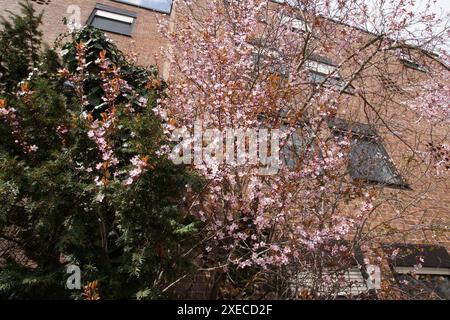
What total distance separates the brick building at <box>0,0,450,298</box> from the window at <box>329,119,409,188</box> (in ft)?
0.09

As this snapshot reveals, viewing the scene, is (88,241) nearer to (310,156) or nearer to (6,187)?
(6,187)

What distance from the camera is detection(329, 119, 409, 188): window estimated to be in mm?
6195

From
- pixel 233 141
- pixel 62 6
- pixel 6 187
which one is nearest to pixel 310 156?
pixel 233 141

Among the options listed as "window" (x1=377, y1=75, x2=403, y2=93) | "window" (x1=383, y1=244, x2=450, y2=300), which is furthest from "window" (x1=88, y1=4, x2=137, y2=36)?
"window" (x1=383, y1=244, x2=450, y2=300)

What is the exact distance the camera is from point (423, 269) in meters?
6.96

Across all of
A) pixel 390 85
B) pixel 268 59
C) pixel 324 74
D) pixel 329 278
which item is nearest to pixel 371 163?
pixel 390 85

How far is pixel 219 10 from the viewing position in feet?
23.0

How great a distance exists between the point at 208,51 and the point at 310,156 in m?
2.58

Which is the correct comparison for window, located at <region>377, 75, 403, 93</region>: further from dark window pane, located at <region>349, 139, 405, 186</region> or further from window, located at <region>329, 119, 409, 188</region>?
dark window pane, located at <region>349, 139, 405, 186</region>

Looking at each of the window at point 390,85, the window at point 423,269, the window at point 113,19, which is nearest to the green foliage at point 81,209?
the window at point 423,269

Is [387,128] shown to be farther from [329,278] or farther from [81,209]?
[81,209]

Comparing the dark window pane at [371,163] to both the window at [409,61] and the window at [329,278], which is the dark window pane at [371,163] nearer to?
the window at [329,278]
